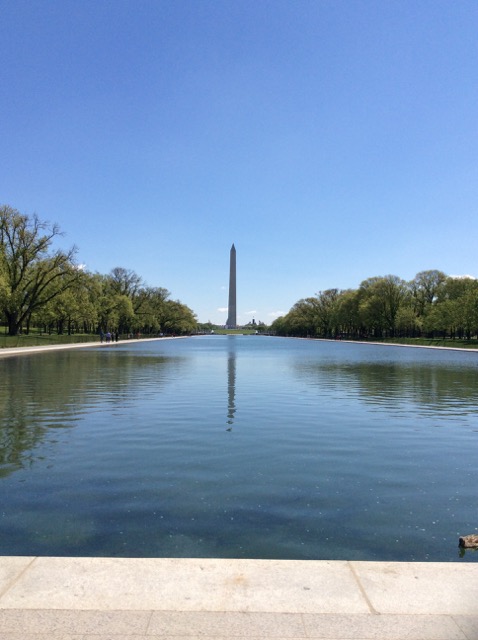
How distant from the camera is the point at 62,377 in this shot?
2595 centimetres

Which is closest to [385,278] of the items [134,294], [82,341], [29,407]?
[134,294]

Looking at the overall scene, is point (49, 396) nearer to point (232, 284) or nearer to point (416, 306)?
point (416, 306)

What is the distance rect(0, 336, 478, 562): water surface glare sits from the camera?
245 inches

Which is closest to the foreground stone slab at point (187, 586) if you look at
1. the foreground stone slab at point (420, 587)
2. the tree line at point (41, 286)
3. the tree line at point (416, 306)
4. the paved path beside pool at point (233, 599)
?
the paved path beside pool at point (233, 599)

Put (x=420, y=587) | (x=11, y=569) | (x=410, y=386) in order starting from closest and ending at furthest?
(x=420, y=587)
(x=11, y=569)
(x=410, y=386)

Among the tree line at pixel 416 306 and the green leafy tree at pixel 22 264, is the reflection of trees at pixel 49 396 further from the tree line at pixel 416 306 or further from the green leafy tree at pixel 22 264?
the tree line at pixel 416 306

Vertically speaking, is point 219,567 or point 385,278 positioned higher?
point 385,278

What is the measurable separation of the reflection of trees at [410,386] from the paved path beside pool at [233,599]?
13.1 m

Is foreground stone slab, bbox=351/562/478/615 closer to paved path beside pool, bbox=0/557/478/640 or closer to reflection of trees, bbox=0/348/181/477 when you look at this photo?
paved path beside pool, bbox=0/557/478/640

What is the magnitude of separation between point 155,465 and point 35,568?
16.2 ft

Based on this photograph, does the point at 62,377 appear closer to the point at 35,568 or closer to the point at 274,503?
the point at 274,503

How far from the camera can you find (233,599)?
4.22 meters

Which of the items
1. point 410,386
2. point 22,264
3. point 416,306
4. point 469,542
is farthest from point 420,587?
point 416,306

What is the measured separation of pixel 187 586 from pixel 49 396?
51.8 ft
